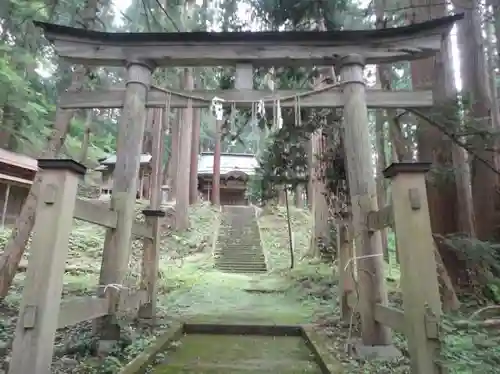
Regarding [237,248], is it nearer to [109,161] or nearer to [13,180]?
[13,180]

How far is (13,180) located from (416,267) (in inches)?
594

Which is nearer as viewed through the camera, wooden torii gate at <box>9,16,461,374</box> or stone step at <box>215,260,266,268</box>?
wooden torii gate at <box>9,16,461,374</box>

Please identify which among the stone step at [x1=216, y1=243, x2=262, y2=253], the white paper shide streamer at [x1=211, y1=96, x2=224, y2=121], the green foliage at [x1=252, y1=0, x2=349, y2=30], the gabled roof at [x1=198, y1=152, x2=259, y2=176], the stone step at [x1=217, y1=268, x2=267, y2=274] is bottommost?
the stone step at [x1=217, y1=268, x2=267, y2=274]

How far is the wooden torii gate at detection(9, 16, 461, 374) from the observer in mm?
4406

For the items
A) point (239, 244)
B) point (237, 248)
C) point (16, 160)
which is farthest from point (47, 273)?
point (239, 244)

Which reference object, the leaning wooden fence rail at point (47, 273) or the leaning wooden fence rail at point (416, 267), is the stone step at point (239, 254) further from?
the leaning wooden fence rail at point (416, 267)

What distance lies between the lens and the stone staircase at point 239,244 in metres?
15.3

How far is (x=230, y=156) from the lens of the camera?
30438 mm

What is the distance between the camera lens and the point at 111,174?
23.4 meters

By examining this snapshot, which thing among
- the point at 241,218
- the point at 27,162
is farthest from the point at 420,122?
the point at 241,218

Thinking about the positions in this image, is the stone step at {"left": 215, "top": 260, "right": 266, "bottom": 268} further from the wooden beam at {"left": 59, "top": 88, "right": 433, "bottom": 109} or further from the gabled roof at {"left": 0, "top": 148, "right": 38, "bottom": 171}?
the wooden beam at {"left": 59, "top": 88, "right": 433, "bottom": 109}

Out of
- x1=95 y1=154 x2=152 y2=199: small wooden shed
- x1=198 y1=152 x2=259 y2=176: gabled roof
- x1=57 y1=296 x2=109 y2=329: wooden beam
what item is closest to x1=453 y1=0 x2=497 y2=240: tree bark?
x1=57 y1=296 x2=109 y2=329: wooden beam

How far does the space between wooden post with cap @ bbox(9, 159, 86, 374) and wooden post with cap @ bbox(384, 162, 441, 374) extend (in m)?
2.43

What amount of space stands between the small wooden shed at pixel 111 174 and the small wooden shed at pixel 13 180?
7386mm
